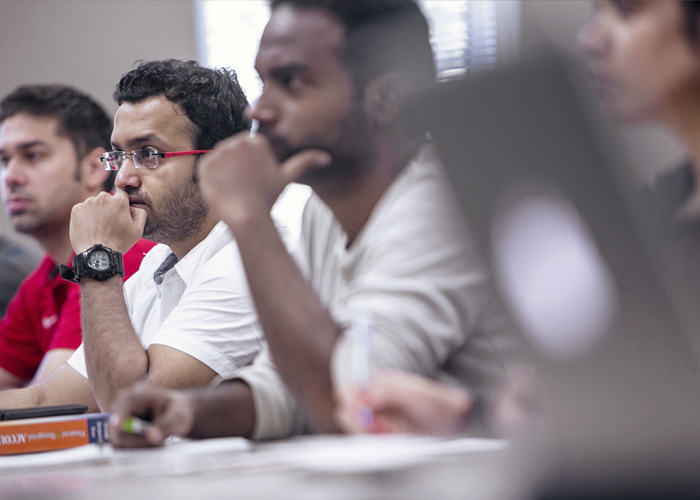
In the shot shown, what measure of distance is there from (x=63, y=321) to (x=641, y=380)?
1.25 m

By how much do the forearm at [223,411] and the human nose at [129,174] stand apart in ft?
1.32

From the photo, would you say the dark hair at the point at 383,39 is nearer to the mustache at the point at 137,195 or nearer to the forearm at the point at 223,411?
the forearm at the point at 223,411

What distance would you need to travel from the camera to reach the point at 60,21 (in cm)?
144

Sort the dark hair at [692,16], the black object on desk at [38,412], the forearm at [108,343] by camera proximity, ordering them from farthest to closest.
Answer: the forearm at [108,343] < the black object on desk at [38,412] < the dark hair at [692,16]

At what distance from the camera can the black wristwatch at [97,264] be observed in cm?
118

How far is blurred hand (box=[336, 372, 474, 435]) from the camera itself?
0.70 meters

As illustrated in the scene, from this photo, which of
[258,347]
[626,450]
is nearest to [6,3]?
[258,347]

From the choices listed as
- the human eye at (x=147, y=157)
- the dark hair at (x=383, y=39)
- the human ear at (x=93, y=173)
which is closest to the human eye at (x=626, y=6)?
the dark hair at (x=383, y=39)

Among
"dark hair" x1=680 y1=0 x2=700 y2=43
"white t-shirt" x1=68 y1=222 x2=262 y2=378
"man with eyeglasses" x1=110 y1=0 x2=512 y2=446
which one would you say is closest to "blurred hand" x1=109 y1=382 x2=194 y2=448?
"man with eyeglasses" x1=110 y1=0 x2=512 y2=446

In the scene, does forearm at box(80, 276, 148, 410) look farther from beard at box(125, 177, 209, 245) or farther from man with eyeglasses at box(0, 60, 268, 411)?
beard at box(125, 177, 209, 245)

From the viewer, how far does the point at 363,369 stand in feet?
2.34

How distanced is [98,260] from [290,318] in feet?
1.87

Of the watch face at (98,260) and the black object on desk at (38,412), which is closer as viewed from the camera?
the black object on desk at (38,412)

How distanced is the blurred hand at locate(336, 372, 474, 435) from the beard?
51 cm
